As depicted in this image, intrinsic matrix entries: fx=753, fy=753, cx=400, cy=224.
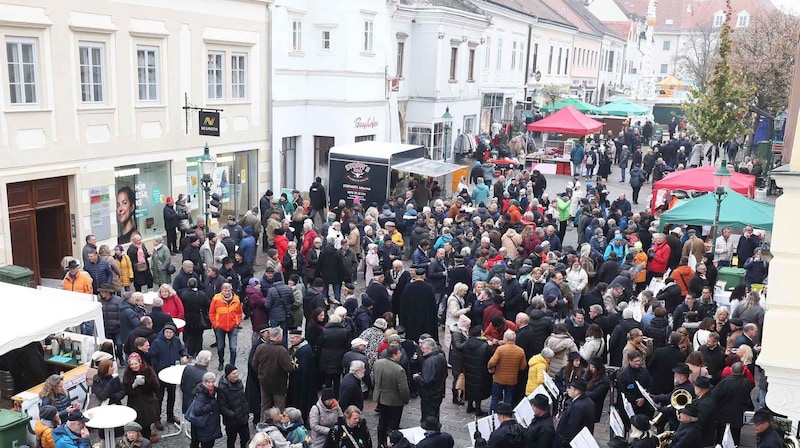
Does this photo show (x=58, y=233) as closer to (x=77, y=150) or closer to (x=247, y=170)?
(x=77, y=150)

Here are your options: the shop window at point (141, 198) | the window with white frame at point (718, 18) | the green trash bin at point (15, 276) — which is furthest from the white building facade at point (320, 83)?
the window with white frame at point (718, 18)

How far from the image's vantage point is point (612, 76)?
69.9 m

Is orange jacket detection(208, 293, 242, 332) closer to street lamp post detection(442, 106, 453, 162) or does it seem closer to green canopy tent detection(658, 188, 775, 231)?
green canopy tent detection(658, 188, 775, 231)

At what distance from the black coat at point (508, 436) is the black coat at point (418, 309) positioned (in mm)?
4330

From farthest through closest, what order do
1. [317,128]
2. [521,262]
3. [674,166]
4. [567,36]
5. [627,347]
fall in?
[567,36] → [674,166] → [317,128] → [521,262] → [627,347]

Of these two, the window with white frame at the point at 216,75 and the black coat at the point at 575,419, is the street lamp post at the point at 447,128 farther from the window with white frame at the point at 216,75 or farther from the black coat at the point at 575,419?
the black coat at the point at 575,419

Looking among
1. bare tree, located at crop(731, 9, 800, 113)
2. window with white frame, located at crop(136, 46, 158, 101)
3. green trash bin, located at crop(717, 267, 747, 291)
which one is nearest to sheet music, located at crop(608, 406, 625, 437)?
green trash bin, located at crop(717, 267, 747, 291)

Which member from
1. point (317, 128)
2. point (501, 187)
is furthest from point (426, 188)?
point (317, 128)

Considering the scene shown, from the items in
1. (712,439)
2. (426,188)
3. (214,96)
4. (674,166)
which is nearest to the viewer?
(712,439)

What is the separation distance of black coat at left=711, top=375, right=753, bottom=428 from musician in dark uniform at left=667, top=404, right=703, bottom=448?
44.0 inches

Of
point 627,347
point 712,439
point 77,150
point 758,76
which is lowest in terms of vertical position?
point 712,439

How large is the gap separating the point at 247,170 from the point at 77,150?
6.65 m

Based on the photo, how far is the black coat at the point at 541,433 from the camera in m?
8.06

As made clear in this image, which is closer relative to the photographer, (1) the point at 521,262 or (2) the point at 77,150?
(1) the point at 521,262
